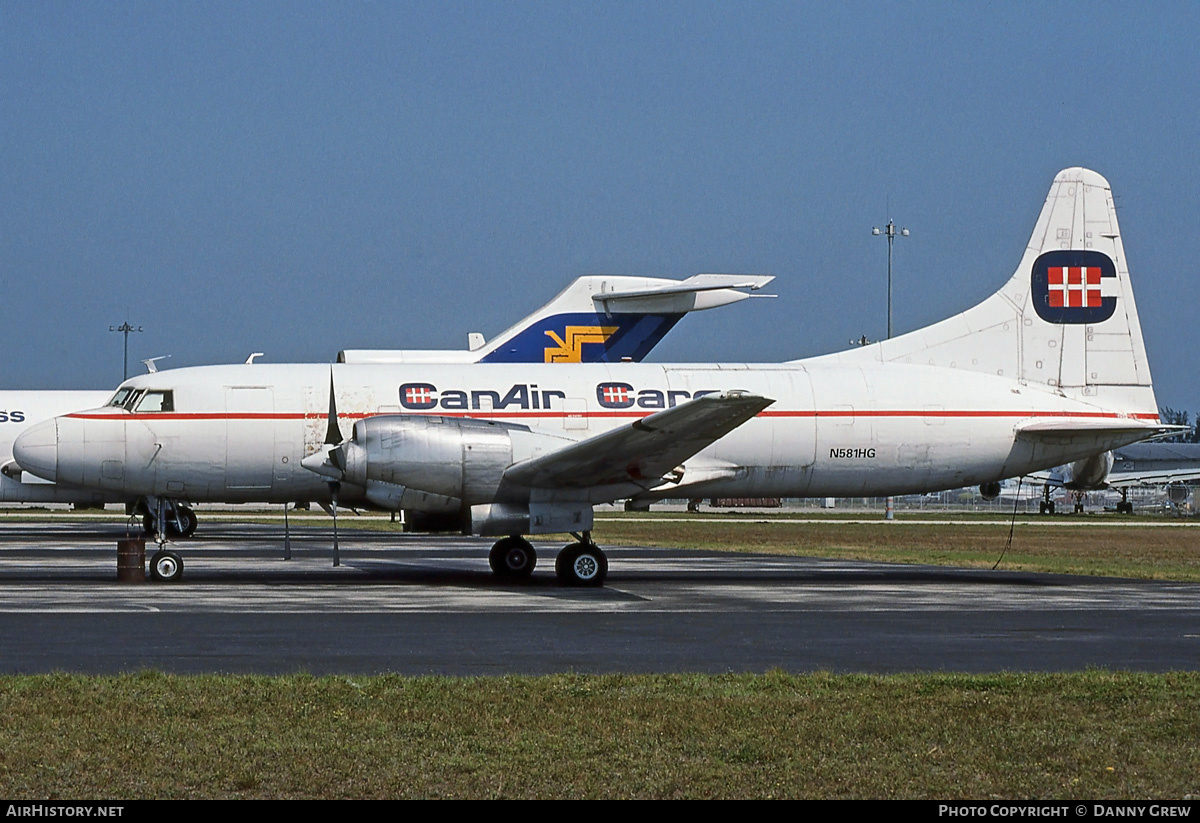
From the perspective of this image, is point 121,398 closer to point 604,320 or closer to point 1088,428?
point 604,320

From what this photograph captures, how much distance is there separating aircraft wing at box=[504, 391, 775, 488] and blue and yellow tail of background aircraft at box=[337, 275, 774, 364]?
1023 centimetres

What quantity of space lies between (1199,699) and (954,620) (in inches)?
257

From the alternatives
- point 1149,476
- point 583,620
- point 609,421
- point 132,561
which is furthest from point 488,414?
point 1149,476

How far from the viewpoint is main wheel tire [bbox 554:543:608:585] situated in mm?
21953

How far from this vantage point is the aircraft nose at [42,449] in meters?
23.0

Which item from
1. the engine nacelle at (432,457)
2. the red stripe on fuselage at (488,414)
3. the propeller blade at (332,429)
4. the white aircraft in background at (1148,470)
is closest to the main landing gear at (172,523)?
the red stripe on fuselage at (488,414)

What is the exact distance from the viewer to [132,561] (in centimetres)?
2216

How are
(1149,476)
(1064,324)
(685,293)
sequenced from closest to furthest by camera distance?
1. (1064,324)
2. (685,293)
3. (1149,476)

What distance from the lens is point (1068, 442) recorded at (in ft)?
80.5

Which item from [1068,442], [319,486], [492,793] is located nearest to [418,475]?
[319,486]

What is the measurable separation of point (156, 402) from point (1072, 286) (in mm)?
16994

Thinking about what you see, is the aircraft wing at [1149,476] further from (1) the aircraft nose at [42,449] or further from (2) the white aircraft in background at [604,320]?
(1) the aircraft nose at [42,449]

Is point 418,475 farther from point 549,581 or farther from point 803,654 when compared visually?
point 803,654

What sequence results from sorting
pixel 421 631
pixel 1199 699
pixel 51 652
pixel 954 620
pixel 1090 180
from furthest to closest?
pixel 1090 180, pixel 954 620, pixel 421 631, pixel 51 652, pixel 1199 699
